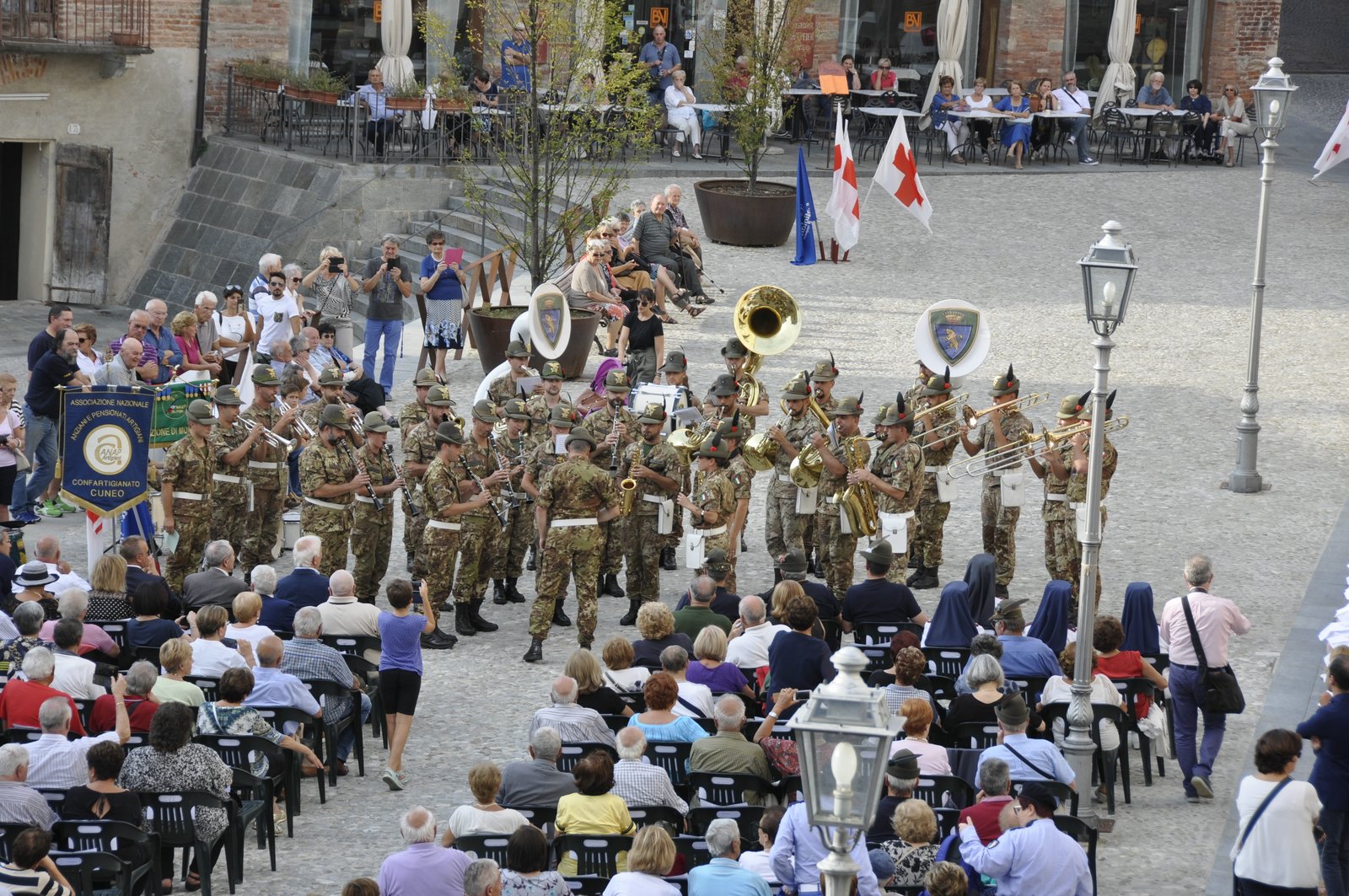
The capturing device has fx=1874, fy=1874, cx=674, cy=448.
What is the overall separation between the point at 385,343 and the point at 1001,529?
7.55 m

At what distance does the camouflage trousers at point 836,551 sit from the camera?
14453 mm

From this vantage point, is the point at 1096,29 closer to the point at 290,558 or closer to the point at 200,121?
the point at 200,121

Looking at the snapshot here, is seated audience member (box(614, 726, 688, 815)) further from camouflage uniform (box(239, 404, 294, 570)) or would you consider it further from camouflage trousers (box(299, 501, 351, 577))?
camouflage uniform (box(239, 404, 294, 570))

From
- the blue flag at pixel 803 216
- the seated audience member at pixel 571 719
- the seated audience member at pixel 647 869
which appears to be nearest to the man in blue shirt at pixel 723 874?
the seated audience member at pixel 647 869

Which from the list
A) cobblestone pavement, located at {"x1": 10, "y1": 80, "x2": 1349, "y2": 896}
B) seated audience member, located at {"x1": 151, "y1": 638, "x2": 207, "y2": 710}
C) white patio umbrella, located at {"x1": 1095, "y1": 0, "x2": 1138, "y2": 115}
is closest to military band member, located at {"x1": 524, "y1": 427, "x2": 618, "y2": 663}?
cobblestone pavement, located at {"x1": 10, "y1": 80, "x2": 1349, "y2": 896}

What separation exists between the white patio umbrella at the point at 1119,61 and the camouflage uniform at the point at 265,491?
69.9 ft

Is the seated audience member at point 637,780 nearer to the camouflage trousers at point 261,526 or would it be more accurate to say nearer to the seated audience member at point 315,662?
the seated audience member at point 315,662

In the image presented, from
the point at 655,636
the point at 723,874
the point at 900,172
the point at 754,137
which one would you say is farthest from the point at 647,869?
the point at 754,137

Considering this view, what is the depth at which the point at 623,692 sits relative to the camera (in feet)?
35.6

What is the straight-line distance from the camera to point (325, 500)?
552 inches

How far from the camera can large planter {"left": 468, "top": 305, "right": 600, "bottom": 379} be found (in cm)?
1997

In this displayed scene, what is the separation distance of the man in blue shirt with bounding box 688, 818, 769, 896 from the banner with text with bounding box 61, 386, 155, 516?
713 cm

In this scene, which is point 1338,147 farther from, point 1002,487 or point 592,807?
point 592,807

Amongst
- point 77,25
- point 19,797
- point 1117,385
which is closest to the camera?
point 19,797
